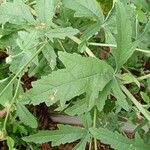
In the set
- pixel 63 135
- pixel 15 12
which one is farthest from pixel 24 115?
pixel 15 12

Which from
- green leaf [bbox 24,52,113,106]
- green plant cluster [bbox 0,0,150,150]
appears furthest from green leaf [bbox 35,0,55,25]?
green leaf [bbox 24,52,113,106]

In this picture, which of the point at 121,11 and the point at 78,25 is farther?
the point at 78,25

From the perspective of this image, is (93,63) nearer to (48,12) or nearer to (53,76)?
(53,76)

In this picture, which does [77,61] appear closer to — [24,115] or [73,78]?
[73,78]

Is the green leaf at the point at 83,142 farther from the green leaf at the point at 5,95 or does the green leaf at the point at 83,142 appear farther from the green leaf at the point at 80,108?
the green leaf at the point at 5,95

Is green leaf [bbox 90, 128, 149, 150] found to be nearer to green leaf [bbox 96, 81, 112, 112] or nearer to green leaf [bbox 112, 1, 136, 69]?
green leaf [bbox 96, 81, 112, 112]

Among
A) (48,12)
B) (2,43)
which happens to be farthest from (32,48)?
(2,43)

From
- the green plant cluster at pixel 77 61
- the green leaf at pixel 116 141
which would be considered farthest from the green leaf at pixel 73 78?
the green leaf at pixel 116 141
